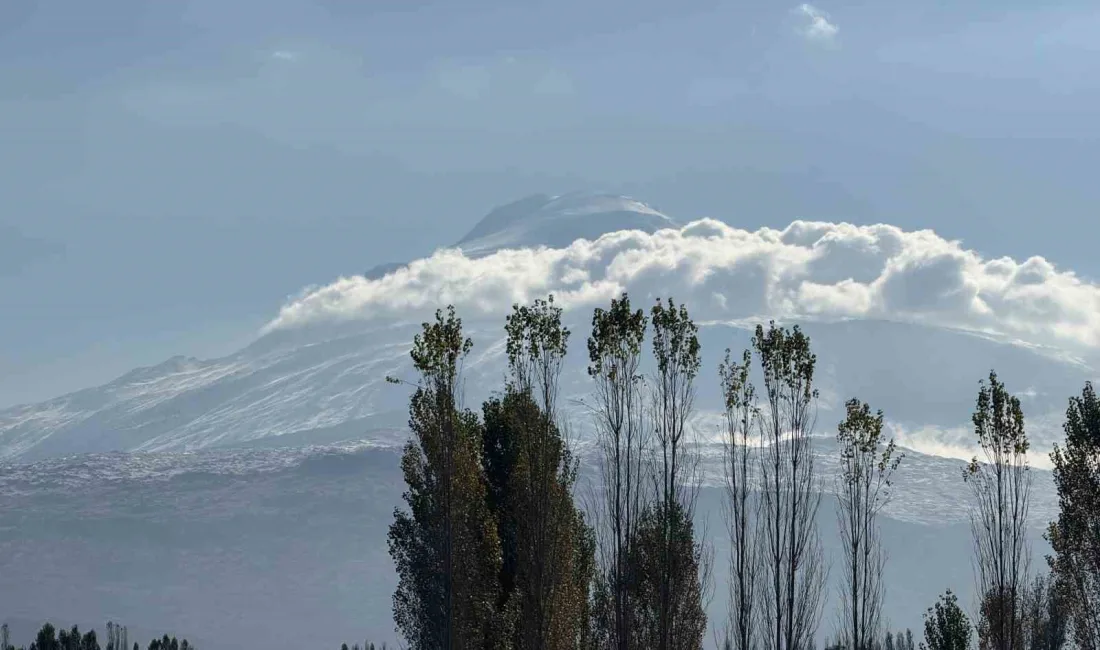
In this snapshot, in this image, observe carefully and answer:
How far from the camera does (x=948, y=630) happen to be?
2547 inches

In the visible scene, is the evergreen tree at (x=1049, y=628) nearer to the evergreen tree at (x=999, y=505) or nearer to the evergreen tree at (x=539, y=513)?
the evergreen tree at (x=999, y=505)

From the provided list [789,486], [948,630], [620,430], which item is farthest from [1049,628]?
[620,430]

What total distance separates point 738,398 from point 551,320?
24.8ft

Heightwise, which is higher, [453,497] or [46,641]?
[453,497]

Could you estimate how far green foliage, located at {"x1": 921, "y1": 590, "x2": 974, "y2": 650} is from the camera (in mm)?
64375

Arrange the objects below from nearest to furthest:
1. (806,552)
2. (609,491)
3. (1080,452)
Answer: (1080,452)
(609,491)
(806,552)

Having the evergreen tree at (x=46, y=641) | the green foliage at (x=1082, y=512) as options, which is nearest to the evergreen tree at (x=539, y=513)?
the green foliage at (x=1082, y=512)

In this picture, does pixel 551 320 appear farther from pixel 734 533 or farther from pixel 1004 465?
pixel 1004 465

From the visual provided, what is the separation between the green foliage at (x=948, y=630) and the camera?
64.4 metres

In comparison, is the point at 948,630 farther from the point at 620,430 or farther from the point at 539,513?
the point at 539,513

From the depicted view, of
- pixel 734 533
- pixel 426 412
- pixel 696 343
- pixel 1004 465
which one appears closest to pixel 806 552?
pixel 734 533

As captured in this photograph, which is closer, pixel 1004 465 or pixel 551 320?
pixel 551 320

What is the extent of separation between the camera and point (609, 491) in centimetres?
5309

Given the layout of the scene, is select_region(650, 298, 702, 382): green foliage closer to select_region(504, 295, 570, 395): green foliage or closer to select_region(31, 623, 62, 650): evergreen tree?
select_region(504, 295, 570, 395): green foliage
